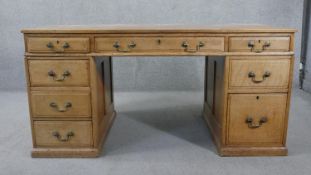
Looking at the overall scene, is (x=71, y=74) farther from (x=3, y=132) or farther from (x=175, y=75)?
(x=175, y=75)

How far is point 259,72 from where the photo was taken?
1.95 m

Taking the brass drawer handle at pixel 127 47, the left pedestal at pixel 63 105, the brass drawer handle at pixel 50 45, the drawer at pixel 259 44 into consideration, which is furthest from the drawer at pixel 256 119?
the brass drawer handle at pixel 50 45

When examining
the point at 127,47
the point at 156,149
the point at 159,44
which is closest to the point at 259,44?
the point at 159,44

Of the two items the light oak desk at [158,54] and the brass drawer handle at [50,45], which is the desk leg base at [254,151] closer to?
the light oak desk at [158,54]

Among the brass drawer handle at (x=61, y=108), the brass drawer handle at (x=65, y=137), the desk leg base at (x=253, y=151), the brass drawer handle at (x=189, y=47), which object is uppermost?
the brass drawer handle at (x=189, y=47)

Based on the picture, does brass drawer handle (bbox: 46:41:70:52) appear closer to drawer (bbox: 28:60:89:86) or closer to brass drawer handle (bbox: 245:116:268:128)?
drawer (bbox: 28:60:89:86)

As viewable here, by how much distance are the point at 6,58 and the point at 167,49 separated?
269 cm

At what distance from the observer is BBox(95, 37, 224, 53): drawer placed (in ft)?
6.29

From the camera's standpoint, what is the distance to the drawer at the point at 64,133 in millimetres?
2025

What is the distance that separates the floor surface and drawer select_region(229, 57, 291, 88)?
1.57 ft

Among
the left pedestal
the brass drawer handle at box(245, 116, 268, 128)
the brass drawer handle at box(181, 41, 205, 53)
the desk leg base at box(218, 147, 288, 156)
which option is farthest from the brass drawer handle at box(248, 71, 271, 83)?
the left pedestal

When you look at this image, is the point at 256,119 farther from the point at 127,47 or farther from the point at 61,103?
the point at 61,103

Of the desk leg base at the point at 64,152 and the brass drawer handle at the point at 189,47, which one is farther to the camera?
the desk leg base at the point at 64,152

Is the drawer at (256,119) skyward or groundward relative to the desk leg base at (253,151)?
skyward
